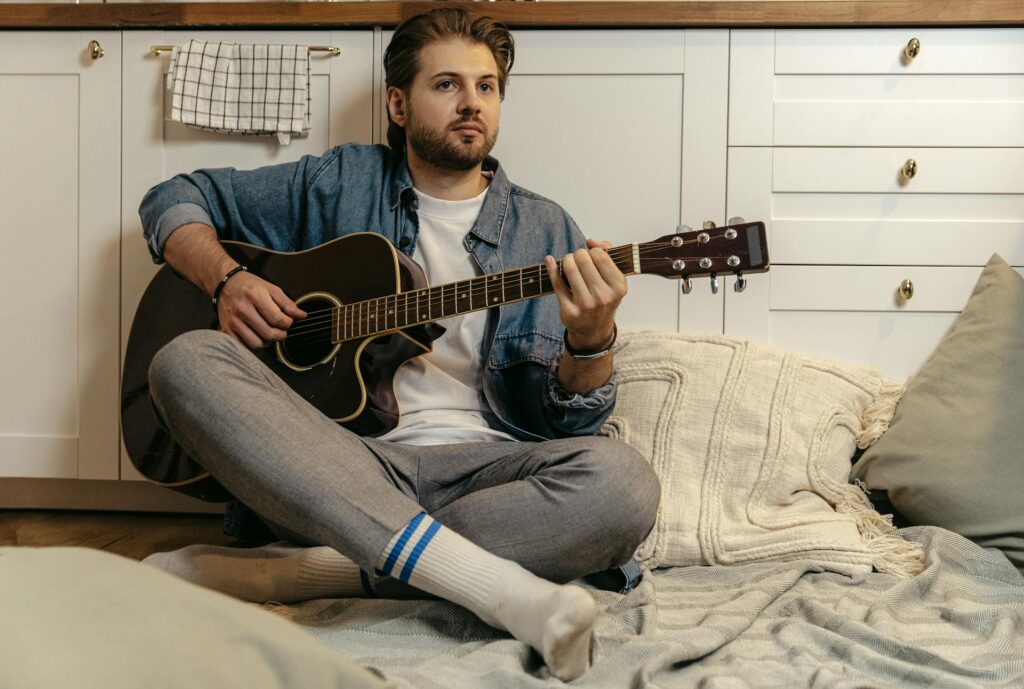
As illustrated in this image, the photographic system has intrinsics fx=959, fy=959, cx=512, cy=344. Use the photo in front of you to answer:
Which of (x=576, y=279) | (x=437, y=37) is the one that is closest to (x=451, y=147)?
(x=437, y=37)

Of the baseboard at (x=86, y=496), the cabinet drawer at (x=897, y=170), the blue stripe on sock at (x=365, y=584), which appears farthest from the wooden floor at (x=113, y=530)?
the cabinet drawer at (x=897, y=170)


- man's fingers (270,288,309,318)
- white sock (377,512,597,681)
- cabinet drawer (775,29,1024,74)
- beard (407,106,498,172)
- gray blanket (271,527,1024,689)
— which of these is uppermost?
cabinet drawer (775,29,1024,74)

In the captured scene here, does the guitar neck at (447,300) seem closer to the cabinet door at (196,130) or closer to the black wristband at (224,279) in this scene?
the black wristband at (224,279)

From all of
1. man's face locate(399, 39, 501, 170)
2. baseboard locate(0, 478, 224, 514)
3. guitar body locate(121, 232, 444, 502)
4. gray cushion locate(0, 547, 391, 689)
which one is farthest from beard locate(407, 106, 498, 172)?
gray cushion locate(0, 547, 391, 689)

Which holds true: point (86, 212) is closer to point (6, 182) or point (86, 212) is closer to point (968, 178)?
point (6, 182)

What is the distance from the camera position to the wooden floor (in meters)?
1.77

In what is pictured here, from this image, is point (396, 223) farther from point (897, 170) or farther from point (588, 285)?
point (897, 170)

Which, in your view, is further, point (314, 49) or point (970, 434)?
point (314, 49)

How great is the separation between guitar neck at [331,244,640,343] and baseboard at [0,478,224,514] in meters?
0.82

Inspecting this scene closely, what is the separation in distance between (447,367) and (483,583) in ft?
1.70

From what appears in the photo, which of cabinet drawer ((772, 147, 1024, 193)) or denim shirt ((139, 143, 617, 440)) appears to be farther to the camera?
cabinet drawer ((772, 147, 1024, 193))

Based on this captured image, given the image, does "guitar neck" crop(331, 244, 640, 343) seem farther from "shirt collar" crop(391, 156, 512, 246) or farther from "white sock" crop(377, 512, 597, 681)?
"white sock" crop(377, 512, 597, 681)

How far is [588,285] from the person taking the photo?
124cm

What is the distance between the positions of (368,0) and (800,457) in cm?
117
